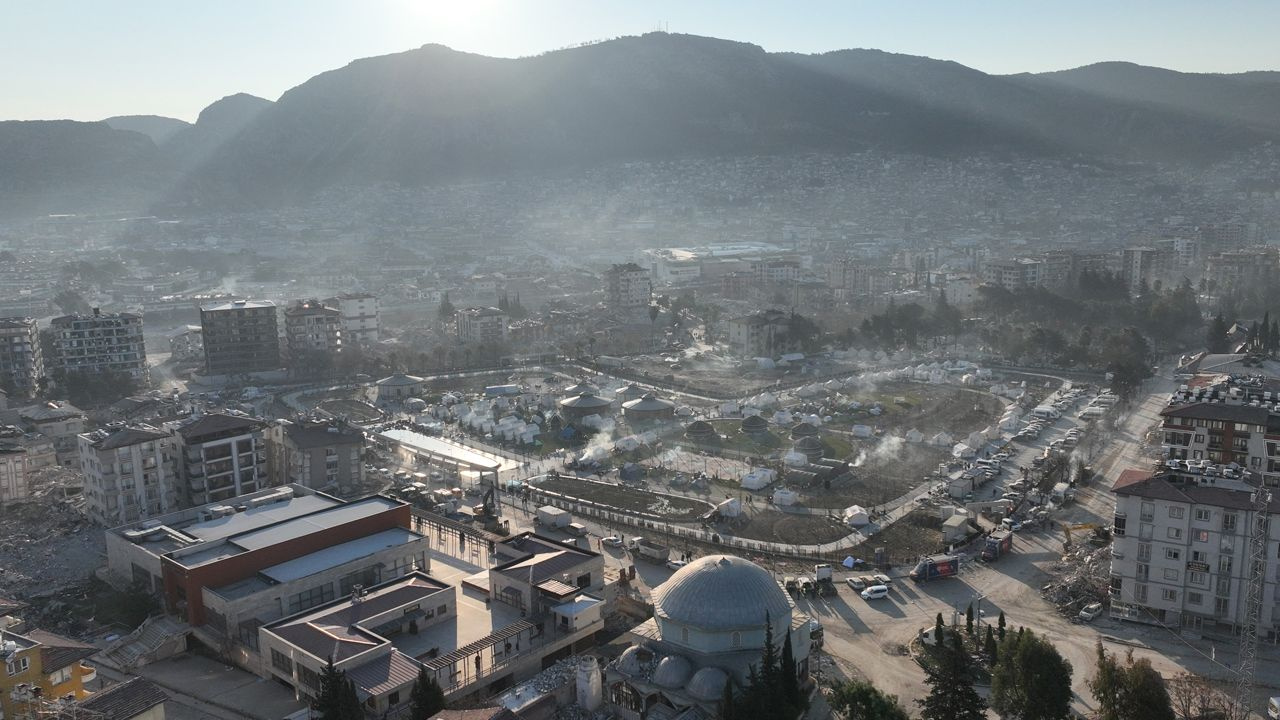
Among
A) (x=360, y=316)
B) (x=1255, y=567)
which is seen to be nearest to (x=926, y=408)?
(x=1255, y=567)

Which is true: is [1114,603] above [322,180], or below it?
below

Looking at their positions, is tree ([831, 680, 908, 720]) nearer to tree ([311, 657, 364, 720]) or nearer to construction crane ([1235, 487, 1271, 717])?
construction crane ([1235, 487, 1271, 717])

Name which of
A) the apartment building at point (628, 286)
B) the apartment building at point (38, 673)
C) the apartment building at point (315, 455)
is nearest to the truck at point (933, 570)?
the apartment building at point (38, 673)

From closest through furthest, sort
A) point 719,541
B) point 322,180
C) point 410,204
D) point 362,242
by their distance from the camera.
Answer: point 719,541
point 362,242
point 410,204
point 322,180

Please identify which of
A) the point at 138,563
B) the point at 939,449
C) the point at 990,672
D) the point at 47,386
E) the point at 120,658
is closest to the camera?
the point at 990,672

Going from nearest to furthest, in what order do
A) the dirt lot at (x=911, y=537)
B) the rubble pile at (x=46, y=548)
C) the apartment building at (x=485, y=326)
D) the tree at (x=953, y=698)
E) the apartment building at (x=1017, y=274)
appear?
the tree at (x=953, y=698), the rubble pile at (x=46, y=548), the dirt lot at (x=911, y=537), the apartment building at (x=485, y=326), the apartment building at (x=1017, y=274)

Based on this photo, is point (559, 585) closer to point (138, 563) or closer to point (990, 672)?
point (990, 672)

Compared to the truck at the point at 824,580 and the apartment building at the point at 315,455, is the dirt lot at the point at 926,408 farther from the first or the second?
the apartment building at the point at 315,455

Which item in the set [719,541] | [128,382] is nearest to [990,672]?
[719,541]
